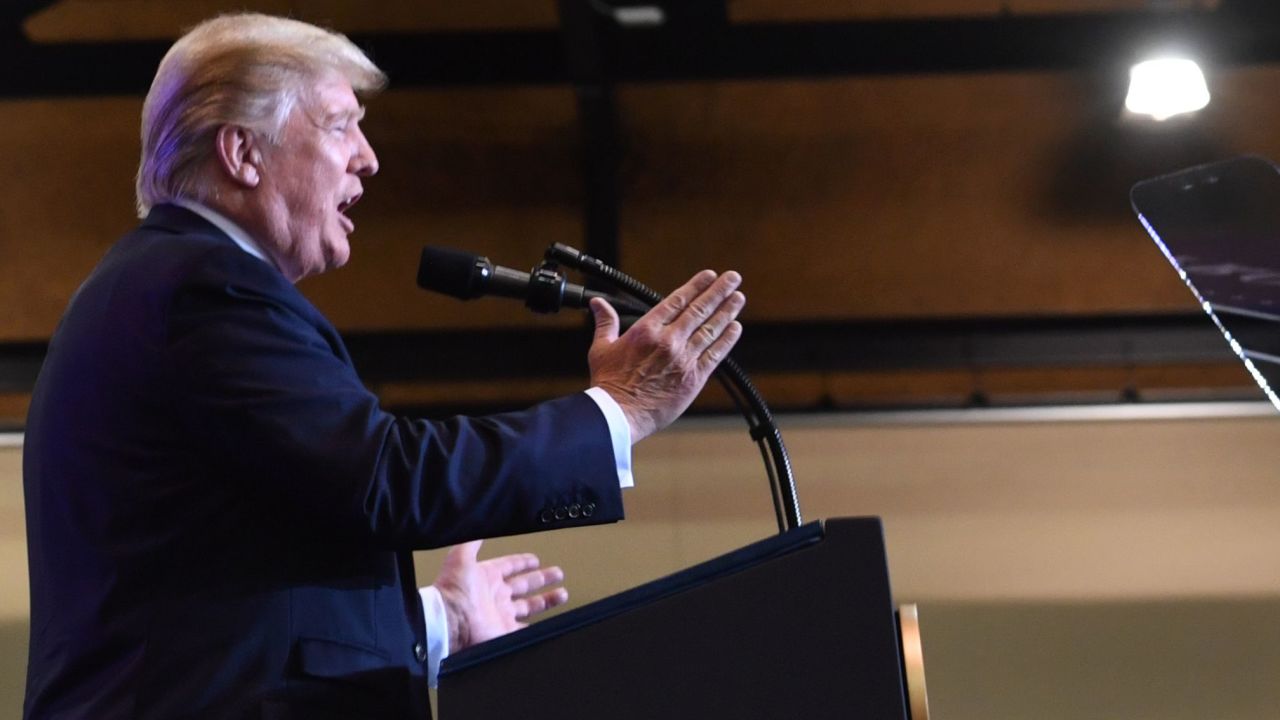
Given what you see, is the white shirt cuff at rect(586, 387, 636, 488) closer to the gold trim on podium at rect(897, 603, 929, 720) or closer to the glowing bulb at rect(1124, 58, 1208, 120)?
the gold trim on podium at rect(897, 603, 929, 720)

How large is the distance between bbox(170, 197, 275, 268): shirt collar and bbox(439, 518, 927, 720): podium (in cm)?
55

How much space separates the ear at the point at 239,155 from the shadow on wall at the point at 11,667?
425cm

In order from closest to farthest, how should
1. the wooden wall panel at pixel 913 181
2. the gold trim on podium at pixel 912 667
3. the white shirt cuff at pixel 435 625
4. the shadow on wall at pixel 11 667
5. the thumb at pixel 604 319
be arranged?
1. the gold trim on podium at pixel 912 667
2. the thumb at pixel 604 319
3. the white shirt cuff at pixel 435 625
4. the wooden wall panel at pixel 913 181
5. the shadow on wall at pixel 11 667

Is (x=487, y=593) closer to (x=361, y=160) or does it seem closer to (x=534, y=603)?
(x=534, y=603)

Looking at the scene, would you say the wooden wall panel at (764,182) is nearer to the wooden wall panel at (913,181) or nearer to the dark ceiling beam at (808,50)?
the wooden wall panel at (913,181)

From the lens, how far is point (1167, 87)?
406cm

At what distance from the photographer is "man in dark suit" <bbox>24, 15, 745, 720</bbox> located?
1189 millimetres

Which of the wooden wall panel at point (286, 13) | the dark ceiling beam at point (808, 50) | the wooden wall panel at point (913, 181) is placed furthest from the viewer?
the wooden wall panel at point (913, 181)

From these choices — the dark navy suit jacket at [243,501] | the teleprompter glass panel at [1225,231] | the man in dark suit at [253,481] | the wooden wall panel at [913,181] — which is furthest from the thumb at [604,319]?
the wooden wall panel at [913,181]

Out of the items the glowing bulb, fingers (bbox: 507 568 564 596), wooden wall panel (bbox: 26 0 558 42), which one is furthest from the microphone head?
the glowing bulb

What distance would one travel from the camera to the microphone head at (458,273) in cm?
149

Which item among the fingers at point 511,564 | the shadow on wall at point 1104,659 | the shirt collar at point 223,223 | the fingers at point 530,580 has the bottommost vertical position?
the shadow on wall at point 1104,659

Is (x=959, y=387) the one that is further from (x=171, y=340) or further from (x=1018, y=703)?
(x=171, y=340)

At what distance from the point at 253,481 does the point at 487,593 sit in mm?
460
